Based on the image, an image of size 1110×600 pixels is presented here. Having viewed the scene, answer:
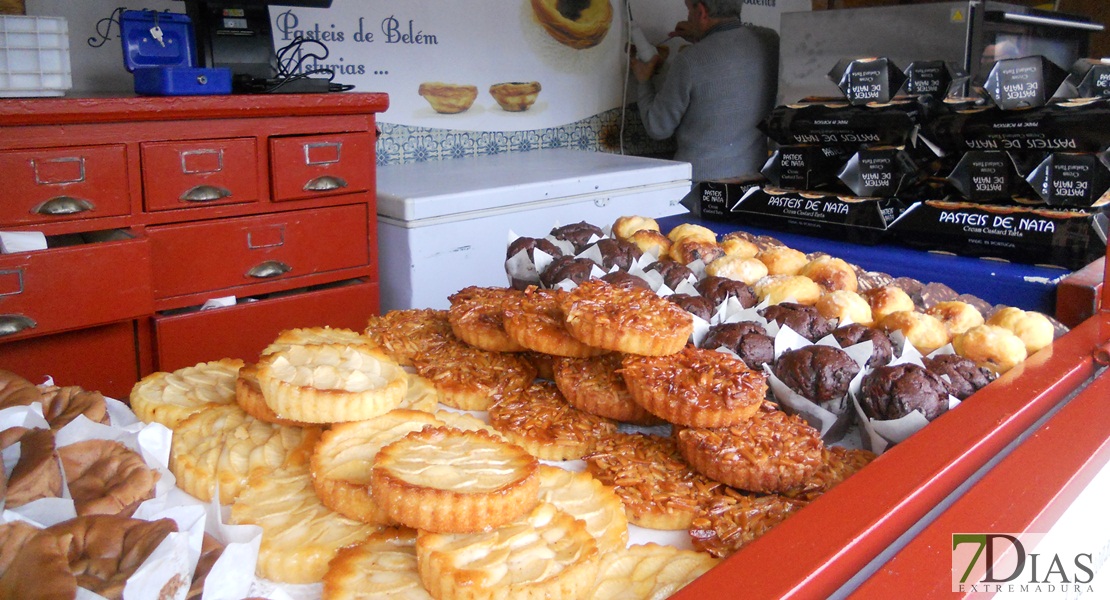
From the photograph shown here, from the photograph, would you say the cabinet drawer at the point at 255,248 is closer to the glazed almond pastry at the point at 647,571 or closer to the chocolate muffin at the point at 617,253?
the chocolate muffin at the point at 617,253

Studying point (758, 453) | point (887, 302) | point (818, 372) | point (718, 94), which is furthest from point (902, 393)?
point (718, 94)

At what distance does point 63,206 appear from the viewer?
102 inches

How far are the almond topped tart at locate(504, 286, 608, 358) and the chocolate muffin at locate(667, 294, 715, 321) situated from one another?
0.84 feet

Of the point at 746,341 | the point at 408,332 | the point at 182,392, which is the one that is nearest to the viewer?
the point at 182,392

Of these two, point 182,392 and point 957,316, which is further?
point 957,316

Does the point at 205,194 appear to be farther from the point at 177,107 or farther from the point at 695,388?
the point at 695,388

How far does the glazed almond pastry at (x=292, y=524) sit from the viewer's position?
1.01 metres

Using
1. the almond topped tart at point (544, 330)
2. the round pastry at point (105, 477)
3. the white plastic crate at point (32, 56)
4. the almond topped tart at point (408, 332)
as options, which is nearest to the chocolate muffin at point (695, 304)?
the almond topped tart at point (544, 330)

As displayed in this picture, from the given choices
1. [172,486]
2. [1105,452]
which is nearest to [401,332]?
[172,486]

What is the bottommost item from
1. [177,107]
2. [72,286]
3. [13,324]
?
[13,324]

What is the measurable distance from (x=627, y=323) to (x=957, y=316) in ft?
2.70

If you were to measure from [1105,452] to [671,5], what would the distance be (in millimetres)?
4641

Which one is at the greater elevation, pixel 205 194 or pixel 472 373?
pixel 205 194

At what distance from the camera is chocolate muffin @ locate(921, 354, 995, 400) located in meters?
1.44
